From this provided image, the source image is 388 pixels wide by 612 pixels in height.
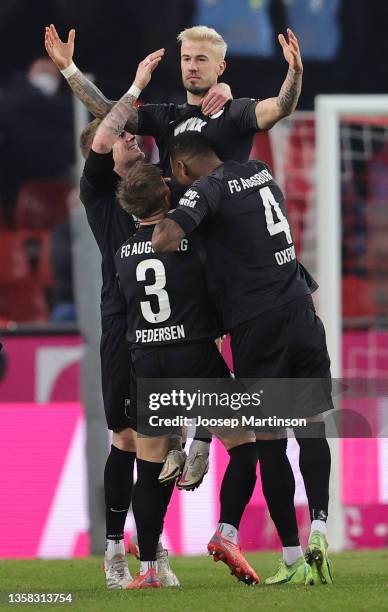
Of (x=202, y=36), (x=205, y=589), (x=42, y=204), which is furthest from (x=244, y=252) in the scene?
Result: (x=42, y=204)

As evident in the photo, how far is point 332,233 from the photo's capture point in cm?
969

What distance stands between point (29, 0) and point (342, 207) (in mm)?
3076

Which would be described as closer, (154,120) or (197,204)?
(197,204)

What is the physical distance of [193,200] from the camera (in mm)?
6312

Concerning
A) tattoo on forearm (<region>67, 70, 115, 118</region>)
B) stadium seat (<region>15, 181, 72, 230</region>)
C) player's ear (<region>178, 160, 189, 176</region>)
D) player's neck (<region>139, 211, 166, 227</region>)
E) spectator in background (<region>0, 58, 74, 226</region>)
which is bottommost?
player's neck (<region>139, 211, 166, 227</region>)

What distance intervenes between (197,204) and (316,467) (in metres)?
1.22

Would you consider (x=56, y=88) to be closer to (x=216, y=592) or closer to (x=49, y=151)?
(x=49, y=151)

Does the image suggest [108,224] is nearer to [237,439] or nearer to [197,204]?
[197,204]

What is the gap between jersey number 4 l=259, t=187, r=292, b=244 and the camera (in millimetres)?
6555

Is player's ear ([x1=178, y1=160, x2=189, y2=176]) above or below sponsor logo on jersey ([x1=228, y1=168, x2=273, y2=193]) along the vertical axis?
above

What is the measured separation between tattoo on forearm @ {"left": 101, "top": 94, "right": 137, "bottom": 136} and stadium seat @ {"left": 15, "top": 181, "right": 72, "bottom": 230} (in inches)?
214

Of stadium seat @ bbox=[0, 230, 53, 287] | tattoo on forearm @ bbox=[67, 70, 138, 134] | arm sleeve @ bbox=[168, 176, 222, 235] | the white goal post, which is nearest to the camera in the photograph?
arm sleeve @ bbox=[168, 176, 222, 235]

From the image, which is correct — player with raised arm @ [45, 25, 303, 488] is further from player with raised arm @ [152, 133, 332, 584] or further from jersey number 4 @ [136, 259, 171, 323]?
jersey number 4 @ [136, 259, 171, 323]

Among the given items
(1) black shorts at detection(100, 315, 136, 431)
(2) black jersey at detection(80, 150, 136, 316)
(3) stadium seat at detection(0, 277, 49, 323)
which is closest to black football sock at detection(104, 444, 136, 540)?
(1) black shorts at detection(100, 315, 136, 431)
